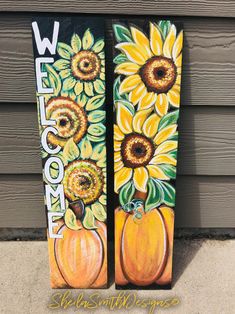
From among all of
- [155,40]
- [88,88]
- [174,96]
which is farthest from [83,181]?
[155,40]

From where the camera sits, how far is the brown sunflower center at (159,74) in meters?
1.13

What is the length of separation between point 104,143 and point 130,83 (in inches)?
8.7

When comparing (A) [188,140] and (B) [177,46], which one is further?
(A) [188,140]

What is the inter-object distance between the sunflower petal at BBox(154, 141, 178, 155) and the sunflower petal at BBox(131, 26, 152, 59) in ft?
1.00

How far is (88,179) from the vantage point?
1.22m

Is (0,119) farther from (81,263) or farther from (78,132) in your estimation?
(81,263)

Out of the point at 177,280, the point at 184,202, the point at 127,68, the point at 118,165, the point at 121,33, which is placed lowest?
the point at 177,280

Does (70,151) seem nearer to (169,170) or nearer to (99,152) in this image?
(99,152)

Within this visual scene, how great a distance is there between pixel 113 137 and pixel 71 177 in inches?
8.3

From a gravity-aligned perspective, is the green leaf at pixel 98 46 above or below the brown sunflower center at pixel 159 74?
above

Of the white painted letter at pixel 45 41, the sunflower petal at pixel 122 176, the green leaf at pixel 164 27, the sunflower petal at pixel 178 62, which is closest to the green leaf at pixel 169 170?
the sunflower petal at pixel 122 176

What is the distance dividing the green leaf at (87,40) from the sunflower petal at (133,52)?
9cm

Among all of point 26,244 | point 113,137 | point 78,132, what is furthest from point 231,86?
point 26,244

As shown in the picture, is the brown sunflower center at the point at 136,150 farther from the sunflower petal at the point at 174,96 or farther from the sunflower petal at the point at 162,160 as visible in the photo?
the sunflower petal at the point at 174,96
